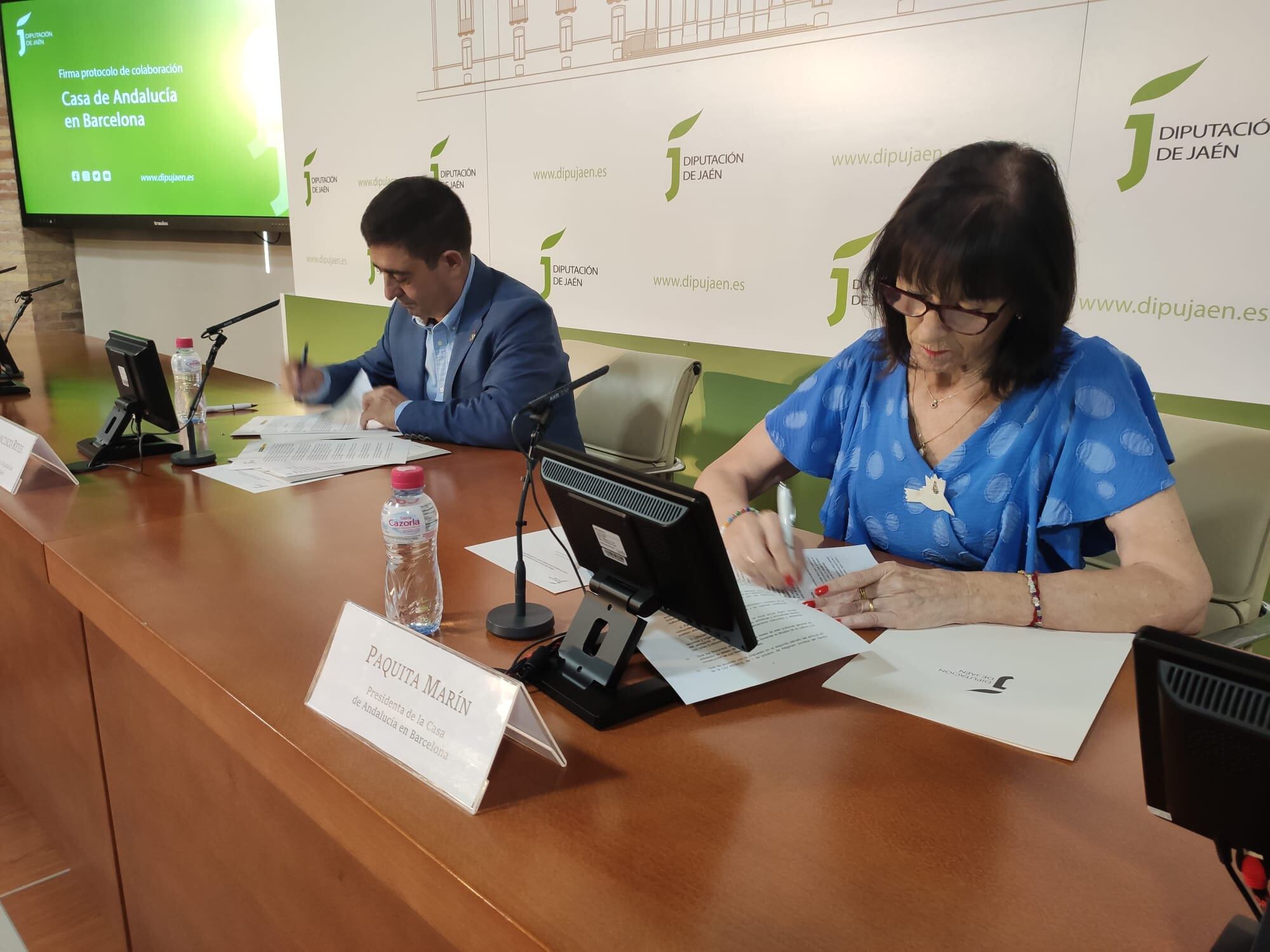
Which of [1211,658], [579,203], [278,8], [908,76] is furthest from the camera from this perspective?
[278,8]

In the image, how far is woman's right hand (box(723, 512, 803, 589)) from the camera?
113 centimetres

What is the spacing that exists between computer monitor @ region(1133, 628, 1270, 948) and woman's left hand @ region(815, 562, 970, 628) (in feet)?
1.71

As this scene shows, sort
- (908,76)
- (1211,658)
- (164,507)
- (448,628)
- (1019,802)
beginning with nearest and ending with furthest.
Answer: (1211,658), (1019,802), (448,628), (164,507), (908,76)

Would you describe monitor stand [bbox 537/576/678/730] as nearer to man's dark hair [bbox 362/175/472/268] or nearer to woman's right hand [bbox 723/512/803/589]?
woman's right hand [bbox 723/512/803/589]

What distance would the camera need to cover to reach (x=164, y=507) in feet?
4.88

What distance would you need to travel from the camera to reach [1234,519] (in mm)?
1387

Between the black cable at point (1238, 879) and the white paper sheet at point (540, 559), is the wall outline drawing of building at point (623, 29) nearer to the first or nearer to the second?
the white paper sheet at point (540, 559)

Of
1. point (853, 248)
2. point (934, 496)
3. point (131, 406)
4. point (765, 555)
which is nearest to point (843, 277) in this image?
point (853, 248)

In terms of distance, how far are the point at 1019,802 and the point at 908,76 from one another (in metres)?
2.12

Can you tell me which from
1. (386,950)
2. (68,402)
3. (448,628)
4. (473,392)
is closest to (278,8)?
(68,402)

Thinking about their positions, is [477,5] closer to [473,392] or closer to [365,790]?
[473,392]

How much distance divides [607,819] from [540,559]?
22.8 inches

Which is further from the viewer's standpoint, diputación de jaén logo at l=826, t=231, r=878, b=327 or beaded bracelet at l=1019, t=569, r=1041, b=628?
diputación de jaén logo at l=826, t=231, r=878, b=327

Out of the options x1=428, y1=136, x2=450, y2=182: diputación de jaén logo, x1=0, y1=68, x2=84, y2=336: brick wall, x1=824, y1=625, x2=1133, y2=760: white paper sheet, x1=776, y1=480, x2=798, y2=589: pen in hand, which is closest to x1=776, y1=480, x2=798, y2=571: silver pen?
x1=776, y1=480, x2=798, y2=589: pen in hand
